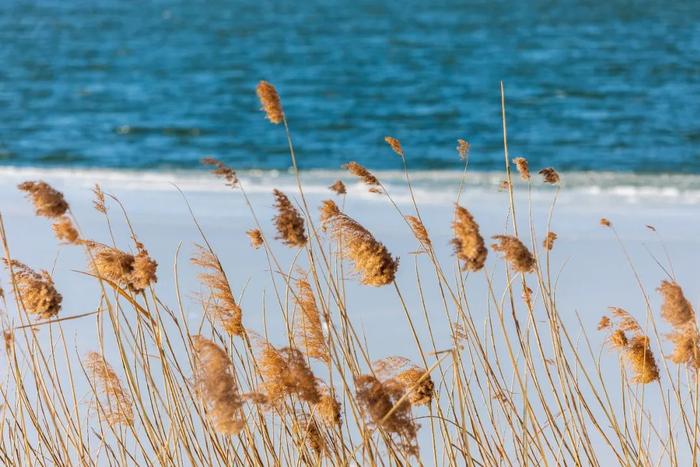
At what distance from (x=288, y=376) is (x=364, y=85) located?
48.4ft

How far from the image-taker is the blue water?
38.6 feet

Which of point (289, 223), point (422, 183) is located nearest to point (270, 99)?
point (289, 223)

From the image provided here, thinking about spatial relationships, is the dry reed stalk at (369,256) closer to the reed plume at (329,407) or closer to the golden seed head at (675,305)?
the reed plume at (329,407)

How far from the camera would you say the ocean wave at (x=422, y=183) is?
5.84 m

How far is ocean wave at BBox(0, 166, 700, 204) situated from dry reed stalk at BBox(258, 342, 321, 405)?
156 inches

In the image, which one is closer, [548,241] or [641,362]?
[641,362]

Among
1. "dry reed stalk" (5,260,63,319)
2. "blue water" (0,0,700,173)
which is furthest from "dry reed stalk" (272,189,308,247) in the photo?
"blue water" (0,0,700,173)

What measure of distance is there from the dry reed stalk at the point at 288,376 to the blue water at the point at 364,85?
9.17 metres

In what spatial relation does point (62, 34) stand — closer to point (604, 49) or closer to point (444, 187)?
point (604, 49)

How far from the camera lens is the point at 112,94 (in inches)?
637

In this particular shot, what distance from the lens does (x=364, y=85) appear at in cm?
1599

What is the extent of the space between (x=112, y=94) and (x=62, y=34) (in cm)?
748

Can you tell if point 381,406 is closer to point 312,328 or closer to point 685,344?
point 312,328

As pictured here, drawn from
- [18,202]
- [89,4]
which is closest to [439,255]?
[18,202]
